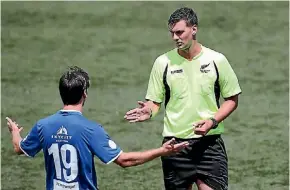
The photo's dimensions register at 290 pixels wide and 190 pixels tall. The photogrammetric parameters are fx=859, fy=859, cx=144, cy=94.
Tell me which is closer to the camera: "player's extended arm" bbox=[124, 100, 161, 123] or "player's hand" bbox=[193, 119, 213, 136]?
"player's hand" bbox=[193, 119, 213, 136]

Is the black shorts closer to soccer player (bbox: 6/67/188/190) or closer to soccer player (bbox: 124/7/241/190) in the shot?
soccer player (bbox: 124/7/241/190)

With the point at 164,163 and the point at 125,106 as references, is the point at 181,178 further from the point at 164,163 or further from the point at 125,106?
the point at 125,106

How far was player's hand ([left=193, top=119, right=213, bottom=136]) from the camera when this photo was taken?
6426 mm

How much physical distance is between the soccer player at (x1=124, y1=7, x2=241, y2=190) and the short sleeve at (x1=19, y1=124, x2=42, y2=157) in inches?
37.1

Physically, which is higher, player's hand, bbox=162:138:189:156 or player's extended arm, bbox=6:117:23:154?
player's extended arm, bbox=6:117:23:154

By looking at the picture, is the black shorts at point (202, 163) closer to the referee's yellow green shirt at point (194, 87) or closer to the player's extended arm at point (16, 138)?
the referee's yellow green shirt at point (194, 87)

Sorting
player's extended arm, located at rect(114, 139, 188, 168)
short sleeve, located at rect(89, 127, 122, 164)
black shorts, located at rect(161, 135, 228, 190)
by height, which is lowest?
black shorts, located at rect(161, 135, 228, 190)

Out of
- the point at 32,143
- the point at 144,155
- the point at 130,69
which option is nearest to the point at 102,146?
the point at 144,155

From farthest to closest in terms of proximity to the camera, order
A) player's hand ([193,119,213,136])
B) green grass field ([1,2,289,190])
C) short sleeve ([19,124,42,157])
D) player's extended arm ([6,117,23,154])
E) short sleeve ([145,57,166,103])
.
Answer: green grass field ([1,2,289,190]) < short sleeve ([145,57,166,103]) < player's hand ([193,119,213,136]) < player's extended arm ([6,117,23,154]) < short sleeve ([19,124,42,157])

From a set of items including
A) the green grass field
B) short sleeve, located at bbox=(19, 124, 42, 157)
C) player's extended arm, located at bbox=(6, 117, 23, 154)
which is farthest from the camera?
the green grass field

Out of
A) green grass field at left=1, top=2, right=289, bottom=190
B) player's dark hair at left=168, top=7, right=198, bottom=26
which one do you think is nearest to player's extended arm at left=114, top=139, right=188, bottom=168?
player's dark hair at left=168, top=7, right=198, bottom=26

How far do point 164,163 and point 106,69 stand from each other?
254 inches

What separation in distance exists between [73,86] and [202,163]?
5.19 ft

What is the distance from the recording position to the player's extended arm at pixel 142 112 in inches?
259
